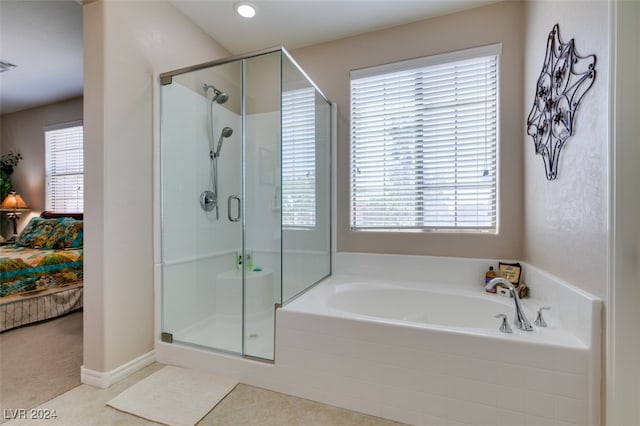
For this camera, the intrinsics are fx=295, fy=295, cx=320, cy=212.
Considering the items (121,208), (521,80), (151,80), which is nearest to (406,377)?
(121,208)

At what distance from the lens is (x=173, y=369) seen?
2.00m

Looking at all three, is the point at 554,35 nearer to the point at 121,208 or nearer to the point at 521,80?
the point at 521,80

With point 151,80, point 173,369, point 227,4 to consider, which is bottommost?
point 173,369

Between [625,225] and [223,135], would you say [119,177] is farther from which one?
[625,225]

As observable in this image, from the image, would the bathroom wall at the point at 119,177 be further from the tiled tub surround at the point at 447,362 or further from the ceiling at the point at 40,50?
the ceiling at the point at 40,50

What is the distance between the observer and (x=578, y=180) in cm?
146

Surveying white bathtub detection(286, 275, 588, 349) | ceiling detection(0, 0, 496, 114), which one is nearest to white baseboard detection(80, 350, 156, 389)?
white bathtub detection(286, 275, 588, 349)

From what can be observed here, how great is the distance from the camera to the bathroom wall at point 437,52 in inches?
87.9

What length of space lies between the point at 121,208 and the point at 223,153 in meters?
0.86

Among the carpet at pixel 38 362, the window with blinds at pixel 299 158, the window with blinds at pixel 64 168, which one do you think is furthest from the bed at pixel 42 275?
the window with blinds at pixel 299 158

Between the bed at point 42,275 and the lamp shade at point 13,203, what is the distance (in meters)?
1.22

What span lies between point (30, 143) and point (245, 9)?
14.3 feet

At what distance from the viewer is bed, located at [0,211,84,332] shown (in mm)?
2662

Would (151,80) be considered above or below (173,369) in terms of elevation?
above
